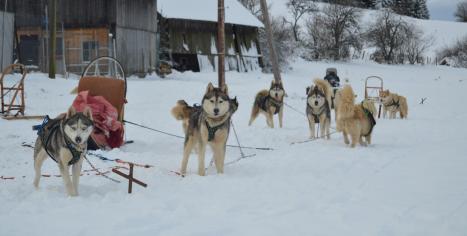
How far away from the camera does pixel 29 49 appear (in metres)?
21.7

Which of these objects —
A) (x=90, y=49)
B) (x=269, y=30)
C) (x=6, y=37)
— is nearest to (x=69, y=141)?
(x=269, y=30)

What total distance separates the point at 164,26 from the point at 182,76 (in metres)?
4.29

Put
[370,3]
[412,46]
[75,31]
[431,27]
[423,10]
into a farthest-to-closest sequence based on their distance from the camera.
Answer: [423,10], [370,3], [431,27], [412,46], [75,31]

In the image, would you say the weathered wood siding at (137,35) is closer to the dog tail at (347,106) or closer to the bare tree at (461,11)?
the dog tail at (347,106)

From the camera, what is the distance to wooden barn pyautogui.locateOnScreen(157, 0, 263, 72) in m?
27.1

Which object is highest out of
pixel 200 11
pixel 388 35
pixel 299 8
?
pixel 299 8

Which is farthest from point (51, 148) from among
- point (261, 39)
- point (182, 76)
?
point (261, 39)

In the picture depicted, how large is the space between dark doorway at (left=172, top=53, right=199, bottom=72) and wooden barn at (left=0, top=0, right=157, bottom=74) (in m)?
5.42

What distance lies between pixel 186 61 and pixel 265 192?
76.6ft

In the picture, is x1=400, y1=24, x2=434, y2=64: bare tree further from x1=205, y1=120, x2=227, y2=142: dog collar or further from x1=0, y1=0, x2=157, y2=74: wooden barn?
x1=205, y1=120, x2=227, y2=142: dog collar

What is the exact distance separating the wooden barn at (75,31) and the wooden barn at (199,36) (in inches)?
196

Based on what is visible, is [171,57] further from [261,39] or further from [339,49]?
[339,49]

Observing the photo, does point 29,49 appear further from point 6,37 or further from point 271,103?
point 271,103

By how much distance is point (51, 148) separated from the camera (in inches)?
181
